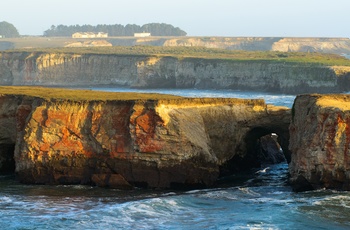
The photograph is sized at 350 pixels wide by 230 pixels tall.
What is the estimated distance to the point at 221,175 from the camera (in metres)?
33.3

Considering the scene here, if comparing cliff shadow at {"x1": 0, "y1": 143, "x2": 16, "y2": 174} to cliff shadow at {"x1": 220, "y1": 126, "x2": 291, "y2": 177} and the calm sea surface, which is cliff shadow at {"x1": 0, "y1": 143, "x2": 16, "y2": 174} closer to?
the calm sea surface

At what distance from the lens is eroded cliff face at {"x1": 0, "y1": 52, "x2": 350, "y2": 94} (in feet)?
257

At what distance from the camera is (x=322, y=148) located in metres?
28.5

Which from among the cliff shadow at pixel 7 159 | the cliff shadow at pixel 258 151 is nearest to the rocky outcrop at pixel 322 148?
the cliff shadow at pixel 258 151

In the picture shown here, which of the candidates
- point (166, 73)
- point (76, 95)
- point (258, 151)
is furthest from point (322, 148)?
point (166, 73)

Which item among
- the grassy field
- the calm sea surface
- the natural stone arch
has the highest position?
the grassy field

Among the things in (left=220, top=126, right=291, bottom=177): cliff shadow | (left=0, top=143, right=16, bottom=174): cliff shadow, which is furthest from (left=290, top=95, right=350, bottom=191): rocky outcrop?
(left=0, top=143, right=16, bottom=174): cliff shadow

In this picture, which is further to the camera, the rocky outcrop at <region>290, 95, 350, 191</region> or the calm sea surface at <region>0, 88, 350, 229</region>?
the rocky outcrop at <region>290, 95, 350, 191</region>

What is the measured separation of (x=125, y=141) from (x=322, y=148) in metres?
6.66

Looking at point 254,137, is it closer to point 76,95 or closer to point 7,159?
point 76,95

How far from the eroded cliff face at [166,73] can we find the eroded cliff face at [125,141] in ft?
143

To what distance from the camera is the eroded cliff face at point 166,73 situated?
78.2 m

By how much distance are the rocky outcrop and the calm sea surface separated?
420mm

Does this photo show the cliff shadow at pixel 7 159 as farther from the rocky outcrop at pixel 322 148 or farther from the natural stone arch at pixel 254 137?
the rocky outcrop at pixel 322 148
